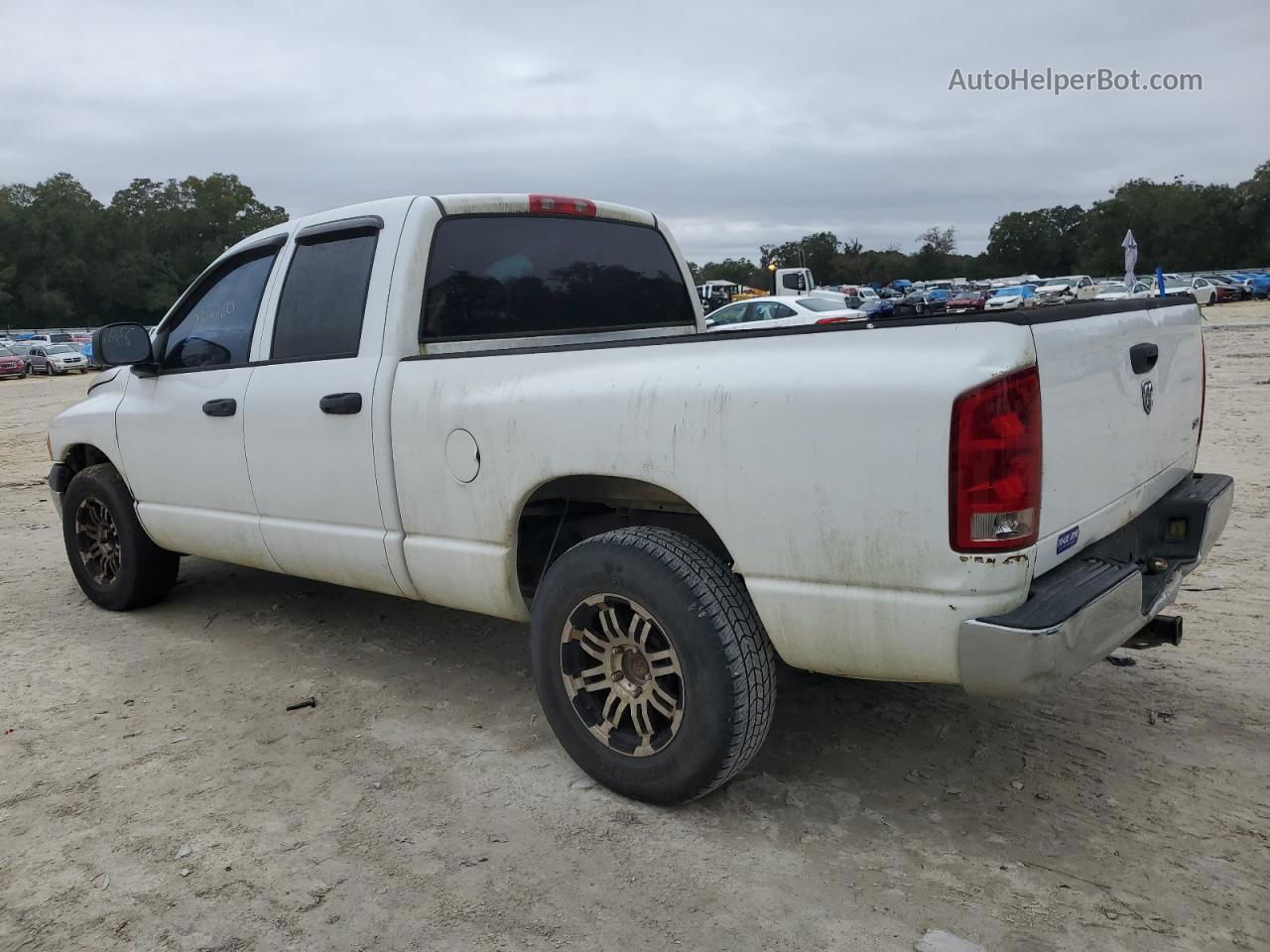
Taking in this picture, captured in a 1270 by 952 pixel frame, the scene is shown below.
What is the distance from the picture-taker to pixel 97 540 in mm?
5656

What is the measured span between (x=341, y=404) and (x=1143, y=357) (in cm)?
285

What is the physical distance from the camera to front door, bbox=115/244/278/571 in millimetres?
4559

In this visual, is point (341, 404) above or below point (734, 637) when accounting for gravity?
above

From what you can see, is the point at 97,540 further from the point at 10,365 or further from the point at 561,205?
the point at 10,365

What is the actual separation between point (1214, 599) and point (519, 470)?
3708 mm

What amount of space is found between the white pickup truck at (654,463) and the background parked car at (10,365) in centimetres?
3588

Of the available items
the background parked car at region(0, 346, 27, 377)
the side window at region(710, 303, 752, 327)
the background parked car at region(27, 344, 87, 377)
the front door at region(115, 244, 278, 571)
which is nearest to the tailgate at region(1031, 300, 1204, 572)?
the front door at region(115, 244, 278, 571)

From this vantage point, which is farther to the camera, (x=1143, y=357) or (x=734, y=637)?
(x=1143, y=357)

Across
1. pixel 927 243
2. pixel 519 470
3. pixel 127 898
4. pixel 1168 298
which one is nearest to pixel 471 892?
pixel 127 898

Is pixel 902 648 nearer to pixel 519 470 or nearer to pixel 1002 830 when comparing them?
pixel 1002 830

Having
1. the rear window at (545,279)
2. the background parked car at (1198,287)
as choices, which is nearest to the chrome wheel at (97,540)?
the rear window at (545,279)

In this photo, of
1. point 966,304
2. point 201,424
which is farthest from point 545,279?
point 966,304

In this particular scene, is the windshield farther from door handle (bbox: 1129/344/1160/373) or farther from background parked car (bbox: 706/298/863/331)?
door handle (bbox: 1129/344/1160/373)

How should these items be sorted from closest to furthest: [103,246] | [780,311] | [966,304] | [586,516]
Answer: [586,516]
[780,311]
[966,304]
[103,246]
